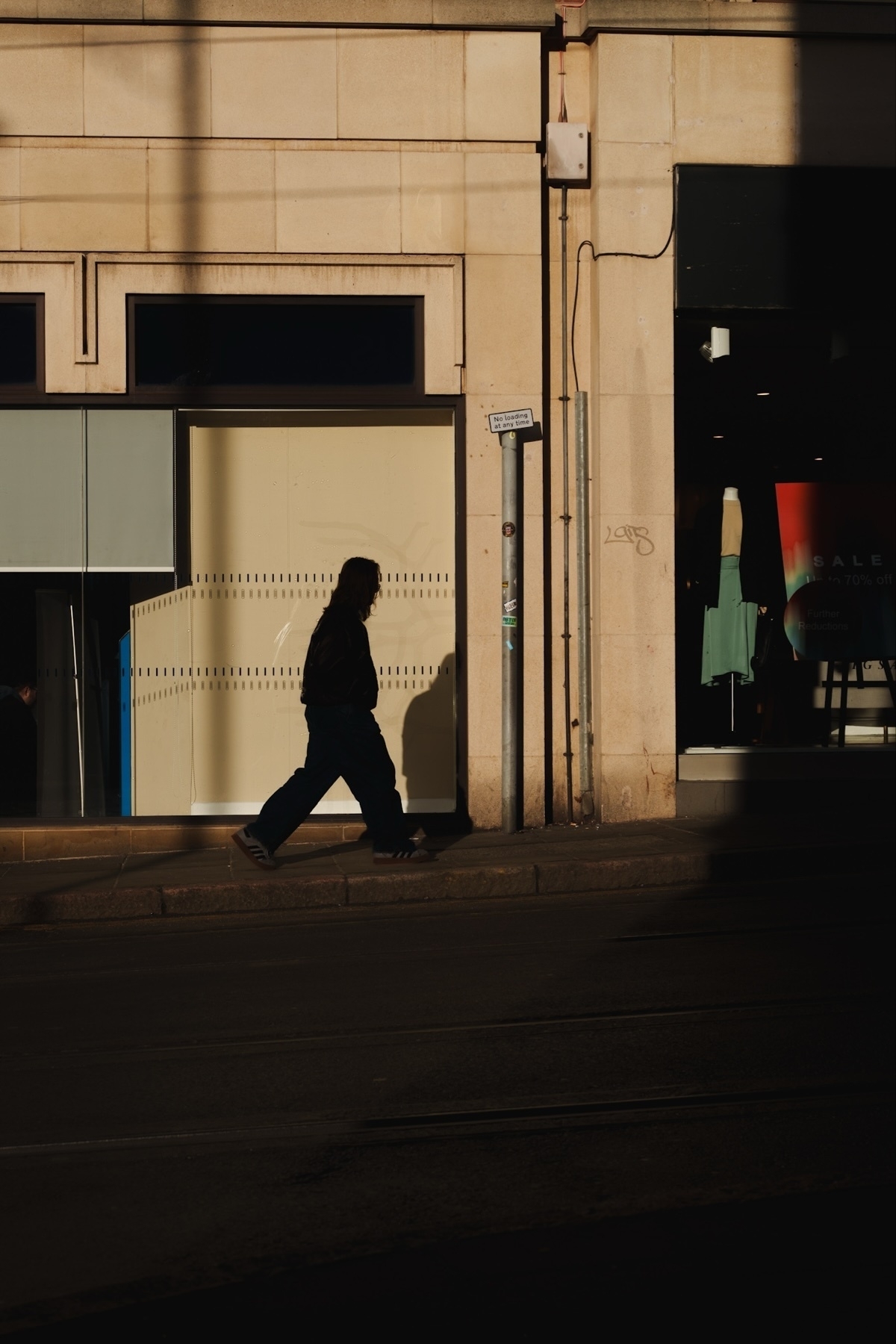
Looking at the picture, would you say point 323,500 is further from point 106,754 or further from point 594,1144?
point 594,1144

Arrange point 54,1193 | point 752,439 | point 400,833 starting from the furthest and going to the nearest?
point 752,439
point 400,833
point 54,1193

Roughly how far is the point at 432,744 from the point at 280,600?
61.1 inches

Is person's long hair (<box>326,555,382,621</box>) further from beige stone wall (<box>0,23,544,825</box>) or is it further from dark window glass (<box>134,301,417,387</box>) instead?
dark window glass (<box>134,301,417,387</box>)

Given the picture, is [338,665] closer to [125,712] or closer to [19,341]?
[125,712]

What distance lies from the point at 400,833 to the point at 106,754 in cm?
272

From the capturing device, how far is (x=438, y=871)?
360 inches

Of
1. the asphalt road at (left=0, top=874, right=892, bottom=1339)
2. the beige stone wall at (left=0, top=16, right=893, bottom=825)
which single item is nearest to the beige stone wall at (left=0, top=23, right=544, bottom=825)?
the beige stone wall at (left=0, top=16, right=893, bottom=825)

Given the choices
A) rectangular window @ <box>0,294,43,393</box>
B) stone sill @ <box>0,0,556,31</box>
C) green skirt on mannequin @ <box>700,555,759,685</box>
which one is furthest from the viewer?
green skirt on mannequin @ <box>700,555,759,685</box>

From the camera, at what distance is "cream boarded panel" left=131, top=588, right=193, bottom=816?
11.2 m

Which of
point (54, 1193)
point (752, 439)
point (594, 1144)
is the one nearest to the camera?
point (54, 1193)

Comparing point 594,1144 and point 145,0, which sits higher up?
point 145,0

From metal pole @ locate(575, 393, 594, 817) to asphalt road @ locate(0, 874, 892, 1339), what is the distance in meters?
3.77

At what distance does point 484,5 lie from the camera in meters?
11.1

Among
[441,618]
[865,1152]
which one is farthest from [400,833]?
[865,1152]
